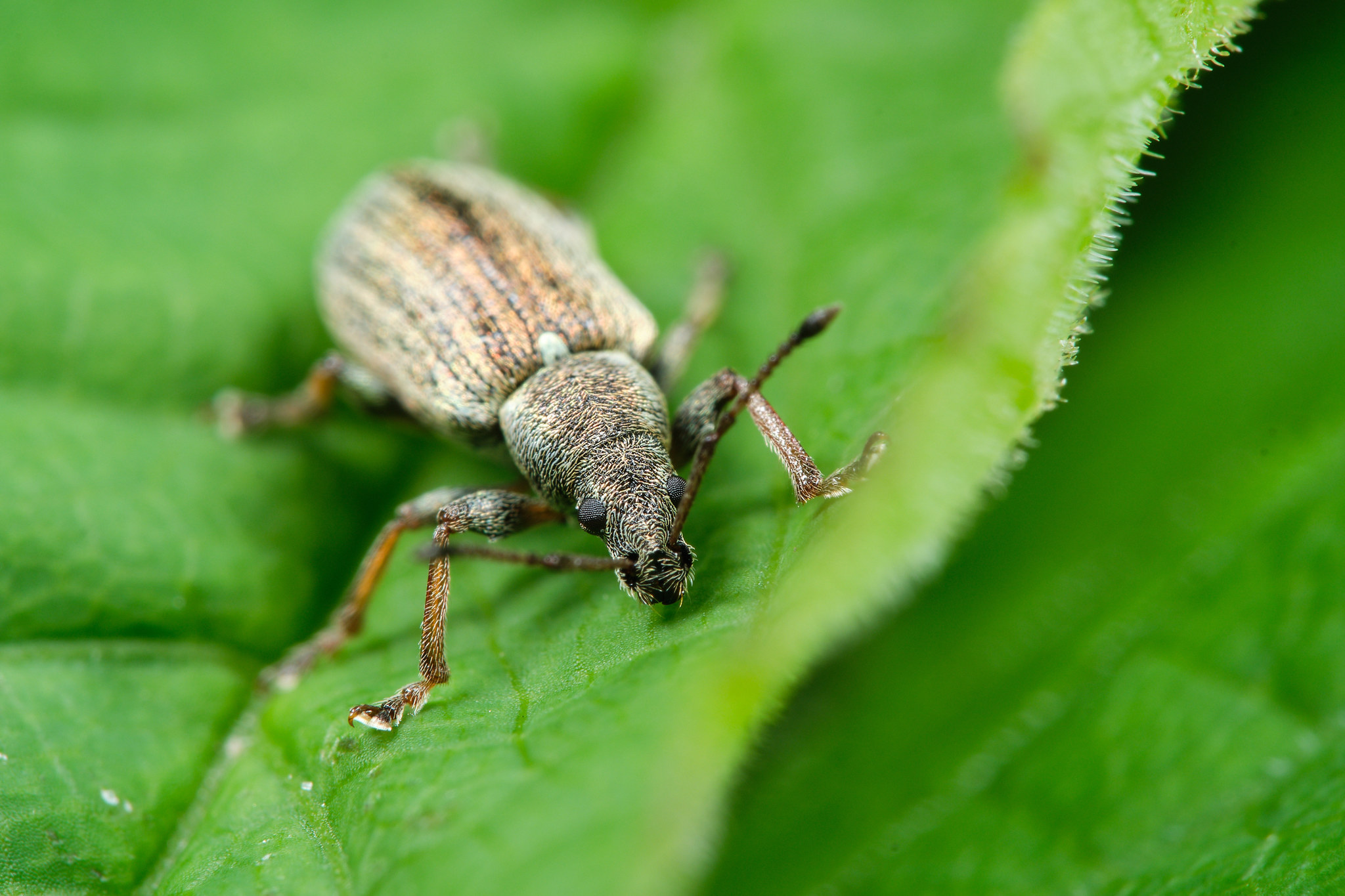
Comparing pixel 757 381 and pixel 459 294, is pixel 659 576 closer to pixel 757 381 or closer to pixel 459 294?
pixel 757 381

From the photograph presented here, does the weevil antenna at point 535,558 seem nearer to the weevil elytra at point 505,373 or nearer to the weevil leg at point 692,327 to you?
the weevil elytra at point 505,373

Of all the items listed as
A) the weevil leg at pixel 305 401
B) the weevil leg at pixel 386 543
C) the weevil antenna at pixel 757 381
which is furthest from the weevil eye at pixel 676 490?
the weevil leg at pixel 305 401

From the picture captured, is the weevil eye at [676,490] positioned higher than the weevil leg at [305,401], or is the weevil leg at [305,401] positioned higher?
the weevil leg at [305,401]

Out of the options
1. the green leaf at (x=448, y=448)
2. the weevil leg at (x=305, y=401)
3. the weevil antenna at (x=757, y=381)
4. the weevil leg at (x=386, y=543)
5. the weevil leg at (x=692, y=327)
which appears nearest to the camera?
Answer: the green leaf at (x=448, y=448)

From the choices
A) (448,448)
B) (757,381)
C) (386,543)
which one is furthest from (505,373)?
(757,381)

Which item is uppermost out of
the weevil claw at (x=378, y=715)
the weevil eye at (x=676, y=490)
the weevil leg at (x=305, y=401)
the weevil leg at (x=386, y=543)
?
the weevil leg at (x=305, y=401)

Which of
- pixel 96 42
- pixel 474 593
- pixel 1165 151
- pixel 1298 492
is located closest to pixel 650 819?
pixel 474 593
